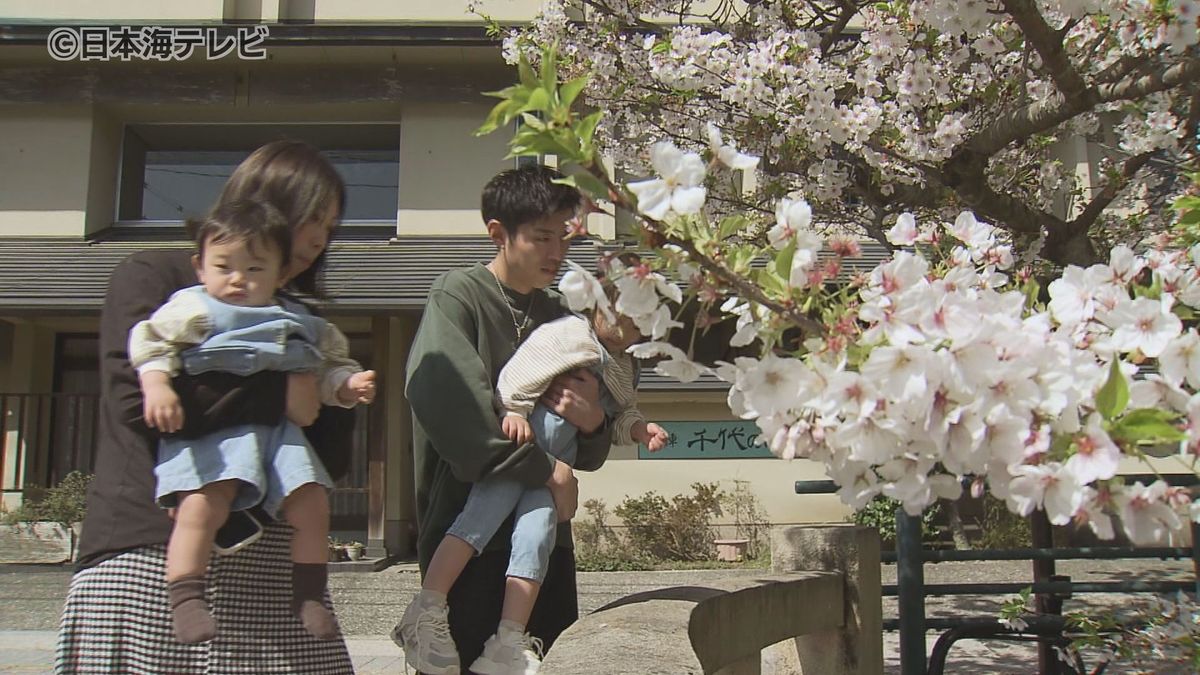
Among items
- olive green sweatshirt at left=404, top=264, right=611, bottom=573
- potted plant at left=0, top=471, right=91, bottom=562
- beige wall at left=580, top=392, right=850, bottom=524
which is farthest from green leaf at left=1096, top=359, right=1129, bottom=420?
potted plant at left=0, top=471, right=91, bottom=562

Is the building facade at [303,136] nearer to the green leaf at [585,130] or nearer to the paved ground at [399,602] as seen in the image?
the paved ground at [399,602]

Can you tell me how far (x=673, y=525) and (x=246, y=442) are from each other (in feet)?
28.9

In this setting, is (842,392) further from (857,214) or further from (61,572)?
(61,572)

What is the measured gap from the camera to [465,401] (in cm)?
206

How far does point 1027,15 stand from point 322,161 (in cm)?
182

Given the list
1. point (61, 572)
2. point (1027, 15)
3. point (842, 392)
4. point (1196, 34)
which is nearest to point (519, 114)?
point (842, 392)

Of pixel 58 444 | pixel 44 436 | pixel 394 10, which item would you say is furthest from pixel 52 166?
pixel 394 10

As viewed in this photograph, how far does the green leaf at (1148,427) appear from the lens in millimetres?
962

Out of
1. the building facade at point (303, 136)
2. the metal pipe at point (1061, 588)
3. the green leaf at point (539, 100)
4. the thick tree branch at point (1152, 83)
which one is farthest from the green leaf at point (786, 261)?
the building facade at point (303, 136)

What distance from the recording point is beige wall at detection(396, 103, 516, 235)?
11.3 metres

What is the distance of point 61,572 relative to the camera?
385 inches

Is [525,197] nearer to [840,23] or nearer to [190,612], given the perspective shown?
[190,612]

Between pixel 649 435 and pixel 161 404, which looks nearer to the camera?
pixel 161 404

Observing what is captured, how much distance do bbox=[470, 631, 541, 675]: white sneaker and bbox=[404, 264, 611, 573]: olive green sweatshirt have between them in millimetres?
221
